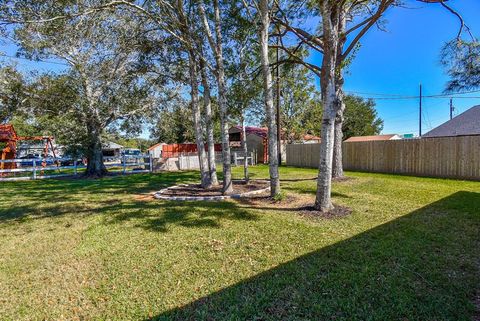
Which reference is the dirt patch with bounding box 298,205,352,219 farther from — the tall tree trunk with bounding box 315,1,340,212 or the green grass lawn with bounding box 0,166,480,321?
the tall tree trunk with bounding box 315,1,340,212

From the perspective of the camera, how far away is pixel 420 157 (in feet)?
36.2

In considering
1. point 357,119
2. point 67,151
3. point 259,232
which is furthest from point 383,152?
point 357,119

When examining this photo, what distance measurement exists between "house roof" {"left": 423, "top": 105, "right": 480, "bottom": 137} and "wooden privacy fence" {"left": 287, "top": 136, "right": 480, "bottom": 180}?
6.71 metres

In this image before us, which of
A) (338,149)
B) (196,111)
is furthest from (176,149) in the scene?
(338,149)

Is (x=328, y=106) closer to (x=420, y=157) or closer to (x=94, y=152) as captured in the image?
(x=420, y=157)

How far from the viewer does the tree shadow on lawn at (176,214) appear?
16.8 ft

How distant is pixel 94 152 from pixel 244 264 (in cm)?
1428

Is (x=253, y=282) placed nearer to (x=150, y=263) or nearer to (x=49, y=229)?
(x=150, y=263)

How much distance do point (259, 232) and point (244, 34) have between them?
6704mm

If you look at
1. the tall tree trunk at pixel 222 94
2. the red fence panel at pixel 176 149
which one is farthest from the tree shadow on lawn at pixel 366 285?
the red fence panel at pixel 176 149

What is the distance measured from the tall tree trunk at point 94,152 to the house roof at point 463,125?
835 inches

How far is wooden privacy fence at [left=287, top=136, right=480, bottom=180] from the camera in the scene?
9.55 meters

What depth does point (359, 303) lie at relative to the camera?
250cm

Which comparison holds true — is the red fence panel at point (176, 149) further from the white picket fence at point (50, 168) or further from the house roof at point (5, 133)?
the house roof at point (5, 133)
